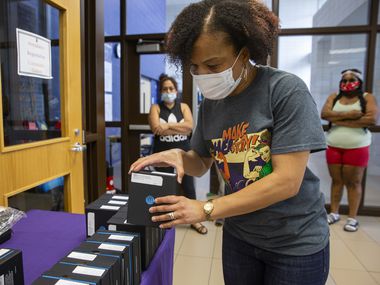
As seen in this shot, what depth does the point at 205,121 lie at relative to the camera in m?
1.03

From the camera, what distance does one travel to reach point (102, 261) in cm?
78

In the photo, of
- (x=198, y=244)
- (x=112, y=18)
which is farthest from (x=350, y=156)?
(x=112, y=18)

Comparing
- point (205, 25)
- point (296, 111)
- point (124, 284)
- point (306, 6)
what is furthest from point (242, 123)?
point (306, 6)

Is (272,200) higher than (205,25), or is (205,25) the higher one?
(205,25)

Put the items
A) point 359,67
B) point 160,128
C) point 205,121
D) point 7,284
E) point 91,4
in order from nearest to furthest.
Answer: point 7,284 < point 205,121 < point 91,4 < point 160,128 < point 359,67

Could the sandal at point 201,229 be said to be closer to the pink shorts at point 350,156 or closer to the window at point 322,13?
the pink shorts at point 350,156

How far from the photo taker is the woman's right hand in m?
0.92

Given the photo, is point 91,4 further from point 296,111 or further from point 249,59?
point 296,111

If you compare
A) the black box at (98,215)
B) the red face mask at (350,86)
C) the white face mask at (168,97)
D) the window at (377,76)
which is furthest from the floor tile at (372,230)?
the black box at (98,215)

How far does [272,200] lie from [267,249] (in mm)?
226

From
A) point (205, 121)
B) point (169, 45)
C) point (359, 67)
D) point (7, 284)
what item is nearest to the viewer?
point (7, 284)

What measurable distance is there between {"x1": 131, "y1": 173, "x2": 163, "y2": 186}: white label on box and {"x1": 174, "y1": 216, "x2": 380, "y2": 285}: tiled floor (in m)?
1.50

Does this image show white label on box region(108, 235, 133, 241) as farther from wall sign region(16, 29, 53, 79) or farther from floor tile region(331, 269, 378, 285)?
floor tile region(331, 269, 378, 285)

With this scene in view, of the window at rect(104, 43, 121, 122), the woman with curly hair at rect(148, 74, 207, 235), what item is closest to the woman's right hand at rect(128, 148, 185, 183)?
the woman with curly hair at rect(148, 74, 207, 235)
